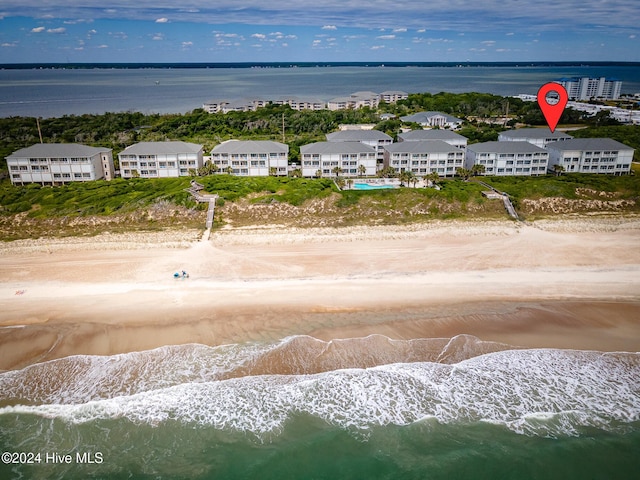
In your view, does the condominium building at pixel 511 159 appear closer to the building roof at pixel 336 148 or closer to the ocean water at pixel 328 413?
the building roof at pixel 336 148

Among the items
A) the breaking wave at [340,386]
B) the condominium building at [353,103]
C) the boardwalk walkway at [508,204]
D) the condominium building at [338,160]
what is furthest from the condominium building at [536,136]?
the condominium building at [353,103]

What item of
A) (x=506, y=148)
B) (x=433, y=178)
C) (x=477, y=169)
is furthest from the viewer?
(x=506, y=148)

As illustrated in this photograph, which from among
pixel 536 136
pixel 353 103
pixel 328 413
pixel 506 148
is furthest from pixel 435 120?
pixel 328 413

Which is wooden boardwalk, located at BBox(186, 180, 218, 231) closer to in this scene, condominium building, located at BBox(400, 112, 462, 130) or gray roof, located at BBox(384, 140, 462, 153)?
gray roof, located at BBox(384, 140, 462, 153)

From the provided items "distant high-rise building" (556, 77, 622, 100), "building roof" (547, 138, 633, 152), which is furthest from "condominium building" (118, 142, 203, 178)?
"distant high-rise building" (556, 77, 622, 100)

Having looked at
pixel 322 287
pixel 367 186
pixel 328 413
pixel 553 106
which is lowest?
pixel 328 413

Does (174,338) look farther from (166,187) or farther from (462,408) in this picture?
(166,187)

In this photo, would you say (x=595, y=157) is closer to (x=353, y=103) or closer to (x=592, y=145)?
(x=592, y=145)
